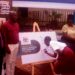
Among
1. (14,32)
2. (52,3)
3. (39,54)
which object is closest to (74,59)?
(39,54)

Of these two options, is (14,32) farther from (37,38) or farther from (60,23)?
(60,23)

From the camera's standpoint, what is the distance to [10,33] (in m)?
4.07

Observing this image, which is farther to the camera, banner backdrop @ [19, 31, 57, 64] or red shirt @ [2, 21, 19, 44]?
red shirt @ [2, 21, 19, 44]

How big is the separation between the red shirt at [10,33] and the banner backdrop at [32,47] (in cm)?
20

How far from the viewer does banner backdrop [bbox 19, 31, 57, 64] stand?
3.86 metres

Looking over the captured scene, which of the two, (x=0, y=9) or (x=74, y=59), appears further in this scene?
(x=0, y=9)

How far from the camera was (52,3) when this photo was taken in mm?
4734

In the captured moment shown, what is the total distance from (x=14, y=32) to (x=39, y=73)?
3.74ft

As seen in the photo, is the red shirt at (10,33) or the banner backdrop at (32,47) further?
the red shirt at (10,33)

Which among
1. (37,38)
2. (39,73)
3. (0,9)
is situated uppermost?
(0,9)

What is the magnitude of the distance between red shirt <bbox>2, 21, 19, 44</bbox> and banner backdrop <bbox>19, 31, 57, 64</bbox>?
199 millimetres

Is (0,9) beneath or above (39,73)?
above

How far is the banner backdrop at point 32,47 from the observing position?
3.86 metres

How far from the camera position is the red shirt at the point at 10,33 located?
402 cm
